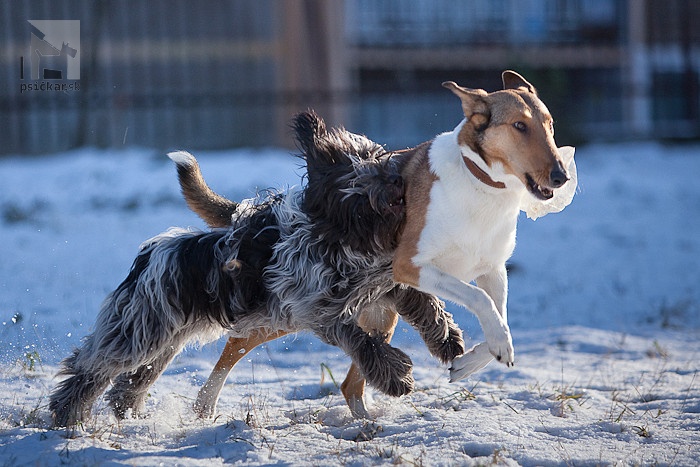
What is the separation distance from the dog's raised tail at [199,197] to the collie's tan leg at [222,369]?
0.65 m

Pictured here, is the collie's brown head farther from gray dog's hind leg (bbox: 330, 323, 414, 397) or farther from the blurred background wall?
the blurred background wall

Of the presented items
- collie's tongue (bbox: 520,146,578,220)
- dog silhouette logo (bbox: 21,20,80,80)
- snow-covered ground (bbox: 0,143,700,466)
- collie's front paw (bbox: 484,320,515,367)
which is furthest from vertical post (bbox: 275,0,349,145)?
collie's front paw (bbox: 484,320,515,367)

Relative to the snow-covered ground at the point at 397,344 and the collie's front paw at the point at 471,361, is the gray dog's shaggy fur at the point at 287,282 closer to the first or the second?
the collie's front paw at the point at 471,361

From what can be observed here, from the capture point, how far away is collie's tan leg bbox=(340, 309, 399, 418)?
4.73 m

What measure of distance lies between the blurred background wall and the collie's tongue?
9706 mm

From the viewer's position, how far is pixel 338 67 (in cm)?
1580

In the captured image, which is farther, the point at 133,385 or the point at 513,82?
the point at 133,385

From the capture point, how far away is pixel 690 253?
10.2 metres

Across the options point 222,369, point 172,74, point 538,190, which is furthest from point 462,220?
point 172,74

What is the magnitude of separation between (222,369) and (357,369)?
0.77m

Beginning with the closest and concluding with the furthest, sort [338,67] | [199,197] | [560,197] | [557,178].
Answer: [557,178] → [560,197] → [199,197] → [338,67]

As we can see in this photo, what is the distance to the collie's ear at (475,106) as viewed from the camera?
4.00 m

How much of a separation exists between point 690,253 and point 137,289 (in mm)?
7568

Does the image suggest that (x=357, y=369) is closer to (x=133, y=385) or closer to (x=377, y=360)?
(x=377, y=360)
